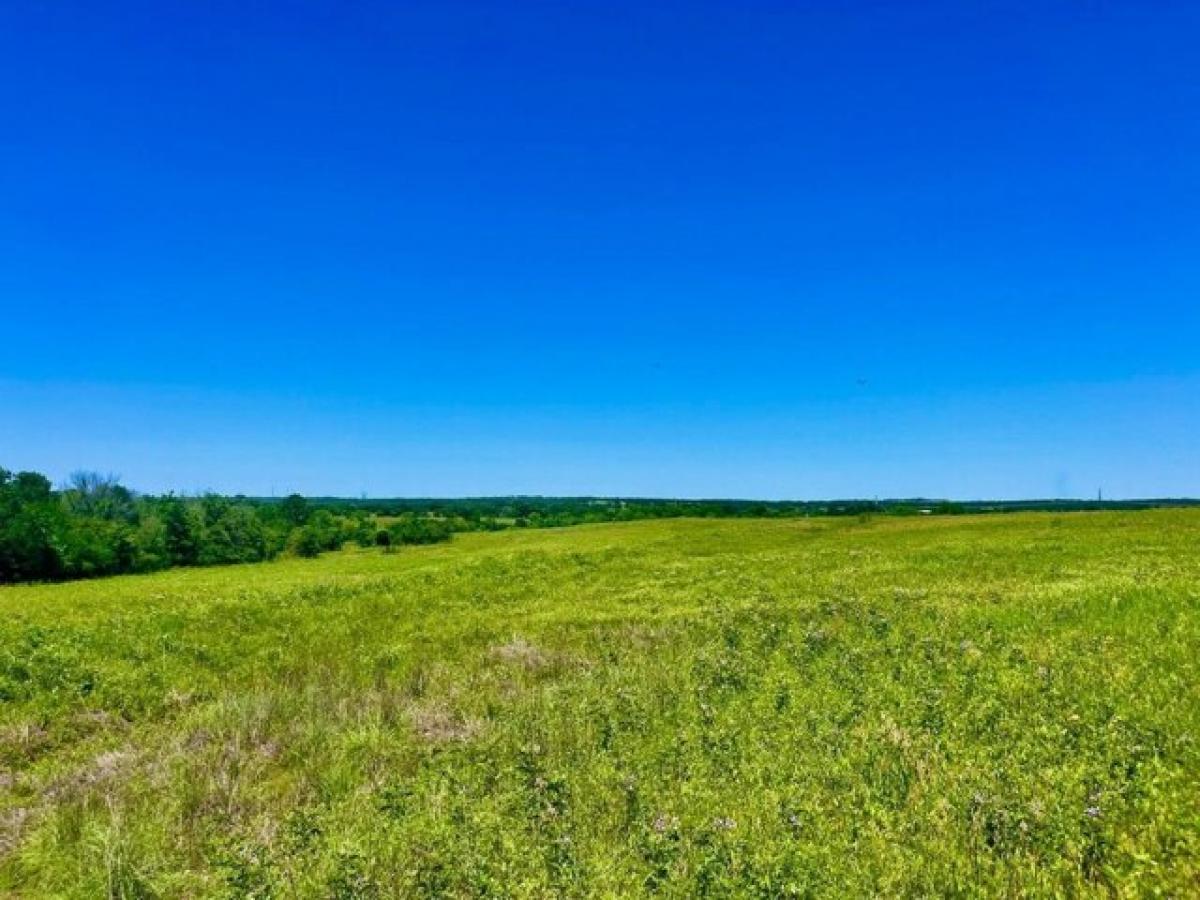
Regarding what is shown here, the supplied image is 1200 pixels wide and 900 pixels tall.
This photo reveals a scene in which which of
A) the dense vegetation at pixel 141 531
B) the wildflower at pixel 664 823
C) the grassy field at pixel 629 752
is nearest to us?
the grassy field at pixel 629 752

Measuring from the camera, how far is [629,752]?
880 centimetres

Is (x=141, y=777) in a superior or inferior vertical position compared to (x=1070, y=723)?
inferior

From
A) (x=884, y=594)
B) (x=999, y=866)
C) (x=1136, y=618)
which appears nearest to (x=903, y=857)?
(x=999, y=866)

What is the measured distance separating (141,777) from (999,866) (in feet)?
33.4

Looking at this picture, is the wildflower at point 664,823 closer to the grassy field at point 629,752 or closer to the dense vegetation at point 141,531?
the grassy field at point 629,752

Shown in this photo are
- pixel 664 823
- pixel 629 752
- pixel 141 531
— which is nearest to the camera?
pixel 664 823

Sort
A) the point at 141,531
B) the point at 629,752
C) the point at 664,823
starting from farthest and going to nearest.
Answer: the point at 141,531 → the point at 629,752 → the point at 664,823

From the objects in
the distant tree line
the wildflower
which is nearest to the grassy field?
the wildflower

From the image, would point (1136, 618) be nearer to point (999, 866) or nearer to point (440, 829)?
point (999, 866)

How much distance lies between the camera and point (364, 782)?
29.3ft

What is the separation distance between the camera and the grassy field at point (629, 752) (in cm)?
596


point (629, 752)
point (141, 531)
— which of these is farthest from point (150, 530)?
point (629, 752)

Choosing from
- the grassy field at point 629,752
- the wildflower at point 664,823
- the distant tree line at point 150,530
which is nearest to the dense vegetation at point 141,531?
the distant tree line at point 150,530

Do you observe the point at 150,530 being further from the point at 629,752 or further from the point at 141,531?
the point at 629,752
